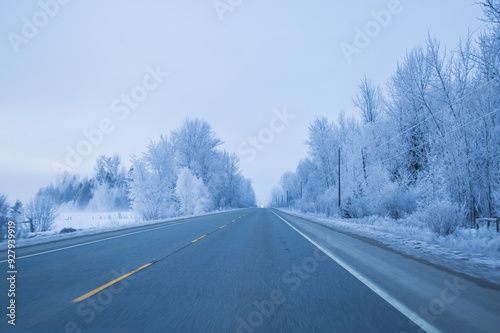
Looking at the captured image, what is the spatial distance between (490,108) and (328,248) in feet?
39.1

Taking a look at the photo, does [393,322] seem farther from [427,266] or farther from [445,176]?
[445,176]

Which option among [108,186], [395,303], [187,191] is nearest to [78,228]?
[187,191]

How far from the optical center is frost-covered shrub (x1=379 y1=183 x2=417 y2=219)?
67.9 ft

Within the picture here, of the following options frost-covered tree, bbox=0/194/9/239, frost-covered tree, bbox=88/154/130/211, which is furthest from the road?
frost-covered tree, bbox=88/154/130/211

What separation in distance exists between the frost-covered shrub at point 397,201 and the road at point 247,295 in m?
14.6

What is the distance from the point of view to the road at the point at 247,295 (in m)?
3.45

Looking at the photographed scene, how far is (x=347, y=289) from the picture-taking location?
491 cm

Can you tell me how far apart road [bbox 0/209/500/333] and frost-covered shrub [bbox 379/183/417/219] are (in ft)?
48.0

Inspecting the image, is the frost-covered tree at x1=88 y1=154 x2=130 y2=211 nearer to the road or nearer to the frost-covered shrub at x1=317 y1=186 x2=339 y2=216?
the frost-covered shrub at x1=317 y1=186 x2=339 y2=216

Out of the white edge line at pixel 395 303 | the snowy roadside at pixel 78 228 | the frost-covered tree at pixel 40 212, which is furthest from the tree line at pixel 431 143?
the frost-covered tree at pixel 40 212

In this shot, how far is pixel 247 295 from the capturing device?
4.56 meters

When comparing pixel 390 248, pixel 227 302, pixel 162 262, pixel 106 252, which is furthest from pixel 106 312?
pixel 390 248

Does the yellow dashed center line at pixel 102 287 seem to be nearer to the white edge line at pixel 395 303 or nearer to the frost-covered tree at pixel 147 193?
the white edge line at pixel 395 303

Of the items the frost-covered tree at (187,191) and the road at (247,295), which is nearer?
the road at (247,295)
